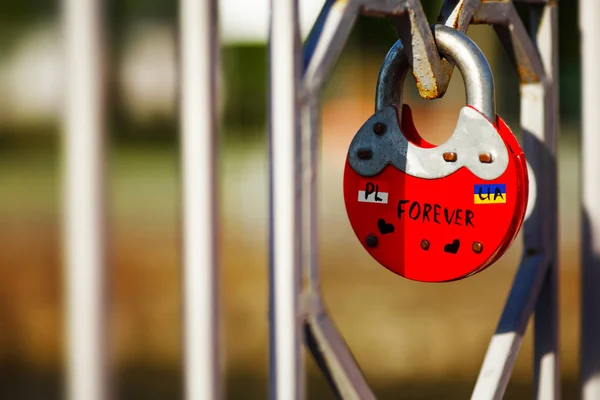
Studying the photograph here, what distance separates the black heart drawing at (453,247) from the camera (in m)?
1.03

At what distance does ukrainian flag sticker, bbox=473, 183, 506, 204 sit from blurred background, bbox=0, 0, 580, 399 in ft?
0.91

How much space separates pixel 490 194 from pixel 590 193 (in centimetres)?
41

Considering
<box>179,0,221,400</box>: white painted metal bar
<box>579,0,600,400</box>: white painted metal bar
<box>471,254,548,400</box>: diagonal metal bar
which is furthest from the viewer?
<box>579,0,600,400</box>: white painted metal bar

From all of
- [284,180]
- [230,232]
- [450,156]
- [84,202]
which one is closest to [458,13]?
[450,156]

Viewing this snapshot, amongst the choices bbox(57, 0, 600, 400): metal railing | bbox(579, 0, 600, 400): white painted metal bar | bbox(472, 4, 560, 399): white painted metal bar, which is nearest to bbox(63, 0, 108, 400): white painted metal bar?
bbox(57, 0, 600, 400): metal railing

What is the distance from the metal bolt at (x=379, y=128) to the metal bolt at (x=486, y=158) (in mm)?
122

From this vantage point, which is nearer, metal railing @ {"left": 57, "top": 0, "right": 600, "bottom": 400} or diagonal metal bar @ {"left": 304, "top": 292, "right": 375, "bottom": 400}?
metal railing @ {"left": 57, "top": 0, "right": 600, "bottom": 400}

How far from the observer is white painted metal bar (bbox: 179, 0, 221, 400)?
3.05 feet

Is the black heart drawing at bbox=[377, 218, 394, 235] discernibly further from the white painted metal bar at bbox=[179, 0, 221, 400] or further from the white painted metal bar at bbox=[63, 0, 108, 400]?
the white painted metal bar at bbox=[63, 0, 108, 400]

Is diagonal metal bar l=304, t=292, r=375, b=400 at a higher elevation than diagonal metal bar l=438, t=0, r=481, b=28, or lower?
lower

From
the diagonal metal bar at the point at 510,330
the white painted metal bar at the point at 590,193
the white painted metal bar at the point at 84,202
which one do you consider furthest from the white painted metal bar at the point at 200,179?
the white painted metal bar at the point at 590,193

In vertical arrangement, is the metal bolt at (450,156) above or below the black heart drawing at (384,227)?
above

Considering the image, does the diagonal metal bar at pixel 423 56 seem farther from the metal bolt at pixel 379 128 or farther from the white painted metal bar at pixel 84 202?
the white painted metal bar at pixel 84 202

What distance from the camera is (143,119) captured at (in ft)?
92.5
